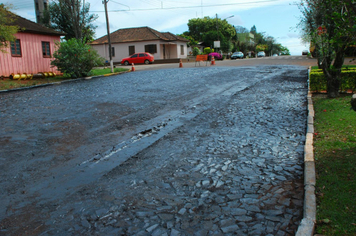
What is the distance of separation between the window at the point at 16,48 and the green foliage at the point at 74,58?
2.76m

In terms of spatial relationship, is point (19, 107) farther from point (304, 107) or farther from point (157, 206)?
point (304, 107)

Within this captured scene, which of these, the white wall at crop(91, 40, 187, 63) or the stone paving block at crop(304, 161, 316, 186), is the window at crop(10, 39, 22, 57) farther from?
the white wall at crop(91, 40, 187, 63)

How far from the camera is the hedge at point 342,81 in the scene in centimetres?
984

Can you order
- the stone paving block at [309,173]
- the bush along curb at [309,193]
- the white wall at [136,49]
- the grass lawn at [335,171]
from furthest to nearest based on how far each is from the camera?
the white wall at [136,49], the stone paving block at [309,173], the grass lawn at [335,171], the bush along curb at [309,193]

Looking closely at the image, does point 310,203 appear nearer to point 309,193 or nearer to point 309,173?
point 309,193

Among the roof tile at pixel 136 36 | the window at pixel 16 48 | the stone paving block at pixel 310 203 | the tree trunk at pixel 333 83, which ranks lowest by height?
the stone paving block at pixel 310 203

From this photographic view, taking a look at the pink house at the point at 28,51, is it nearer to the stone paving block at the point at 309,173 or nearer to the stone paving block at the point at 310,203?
the stone paving block at the point at 309,173

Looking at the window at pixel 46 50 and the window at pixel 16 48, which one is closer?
the window at pixel 16 48

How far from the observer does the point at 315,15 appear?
976cm

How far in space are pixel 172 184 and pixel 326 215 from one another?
5.87 ft

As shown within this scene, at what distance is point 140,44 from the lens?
4722cm

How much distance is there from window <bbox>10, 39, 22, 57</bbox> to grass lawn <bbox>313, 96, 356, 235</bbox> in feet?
64.7

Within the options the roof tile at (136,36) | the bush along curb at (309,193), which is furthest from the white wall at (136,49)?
the bush along curb at (309,193)

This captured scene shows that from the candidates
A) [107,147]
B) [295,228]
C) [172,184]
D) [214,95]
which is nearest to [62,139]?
[107,147]
